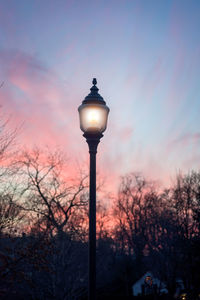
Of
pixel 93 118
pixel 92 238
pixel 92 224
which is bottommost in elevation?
pixel 92 238

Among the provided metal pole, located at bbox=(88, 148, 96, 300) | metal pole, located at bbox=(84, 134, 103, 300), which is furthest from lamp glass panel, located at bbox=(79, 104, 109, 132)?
metal pole, located at bbox=(88, 148, 96, 300)

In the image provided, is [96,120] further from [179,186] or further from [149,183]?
[149,183]

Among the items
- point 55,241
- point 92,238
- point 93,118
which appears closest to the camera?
point 92,238

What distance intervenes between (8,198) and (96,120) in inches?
376

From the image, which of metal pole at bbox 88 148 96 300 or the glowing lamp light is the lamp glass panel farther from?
metal pole at bbox 88 148 96 300

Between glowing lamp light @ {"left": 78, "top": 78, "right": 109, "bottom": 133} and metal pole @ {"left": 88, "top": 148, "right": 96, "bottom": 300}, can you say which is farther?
glowing lamp light @ {"left": 78, "top": 78, "right": 109, "bottom": 133}

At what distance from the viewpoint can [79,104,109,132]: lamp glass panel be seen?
5.84m

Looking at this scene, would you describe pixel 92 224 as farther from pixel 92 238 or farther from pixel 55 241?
pixel 55 241

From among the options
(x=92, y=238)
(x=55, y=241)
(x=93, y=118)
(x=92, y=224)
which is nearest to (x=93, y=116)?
(x=93, y=118)

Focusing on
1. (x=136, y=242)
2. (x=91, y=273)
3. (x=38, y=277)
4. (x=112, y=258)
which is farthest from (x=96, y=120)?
(x=112, y=258)

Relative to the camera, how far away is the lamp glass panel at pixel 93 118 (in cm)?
584

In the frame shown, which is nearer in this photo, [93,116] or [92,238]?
[92,238]

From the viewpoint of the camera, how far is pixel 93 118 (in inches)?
230

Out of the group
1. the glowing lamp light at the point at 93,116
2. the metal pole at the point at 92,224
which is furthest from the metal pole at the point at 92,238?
the glowing lamp light at the point at 93,116
